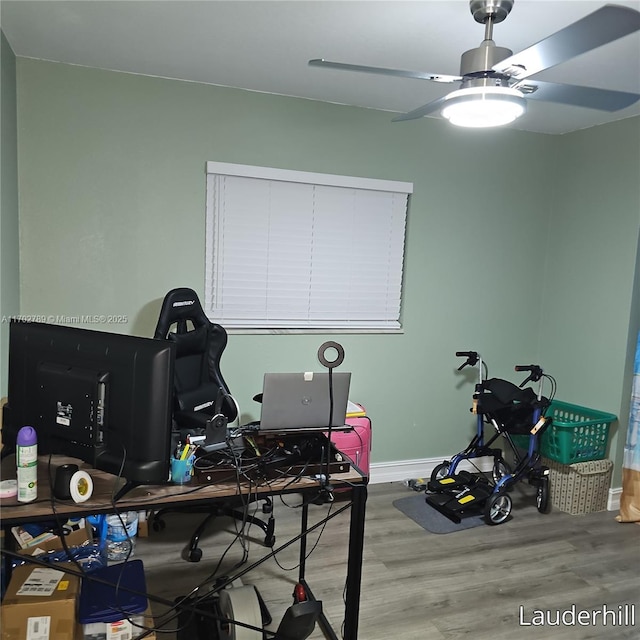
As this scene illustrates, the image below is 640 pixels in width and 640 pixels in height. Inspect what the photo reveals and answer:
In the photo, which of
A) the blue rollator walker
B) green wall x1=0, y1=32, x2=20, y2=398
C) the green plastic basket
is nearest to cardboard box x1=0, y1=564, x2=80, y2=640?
green wall x1=0, y1=32, x2=20, y2=398

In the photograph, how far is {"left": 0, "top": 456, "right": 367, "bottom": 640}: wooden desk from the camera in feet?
5.28

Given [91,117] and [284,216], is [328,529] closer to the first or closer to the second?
[284,216]

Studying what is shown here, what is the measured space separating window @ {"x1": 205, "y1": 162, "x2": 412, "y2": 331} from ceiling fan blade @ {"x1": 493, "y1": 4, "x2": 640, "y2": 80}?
181cm

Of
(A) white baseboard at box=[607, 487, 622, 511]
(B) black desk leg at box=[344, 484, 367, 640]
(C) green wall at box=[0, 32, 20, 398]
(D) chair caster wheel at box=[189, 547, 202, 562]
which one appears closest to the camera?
(B) black desk leg at box=[344, 484, 367, 640]

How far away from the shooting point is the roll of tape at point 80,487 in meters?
1.64

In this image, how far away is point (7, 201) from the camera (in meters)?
2.73

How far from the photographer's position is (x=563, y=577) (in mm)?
2783

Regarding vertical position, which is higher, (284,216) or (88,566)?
(284,216)

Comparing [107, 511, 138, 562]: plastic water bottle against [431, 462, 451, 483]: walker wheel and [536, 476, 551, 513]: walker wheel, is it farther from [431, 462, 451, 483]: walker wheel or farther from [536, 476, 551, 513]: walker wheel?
[536, 476, 551, 513]: walker wheel

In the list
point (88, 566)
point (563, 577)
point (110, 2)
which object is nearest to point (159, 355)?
point (88, 566)

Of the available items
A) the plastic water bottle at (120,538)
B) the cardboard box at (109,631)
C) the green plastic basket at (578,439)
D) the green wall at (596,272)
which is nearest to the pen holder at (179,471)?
the cardboard box at (109,631)

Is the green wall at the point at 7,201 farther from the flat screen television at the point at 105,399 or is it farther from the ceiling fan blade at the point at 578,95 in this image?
the ceiling fan blade at the point at 578,95

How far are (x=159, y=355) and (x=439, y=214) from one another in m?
2.79

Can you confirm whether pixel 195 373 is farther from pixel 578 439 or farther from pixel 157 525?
pixel 578 439
